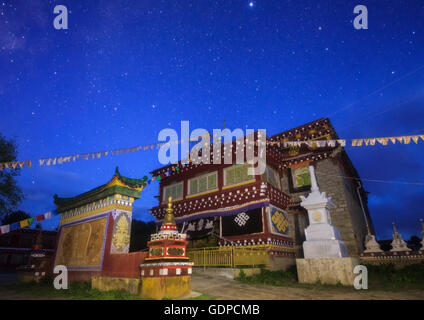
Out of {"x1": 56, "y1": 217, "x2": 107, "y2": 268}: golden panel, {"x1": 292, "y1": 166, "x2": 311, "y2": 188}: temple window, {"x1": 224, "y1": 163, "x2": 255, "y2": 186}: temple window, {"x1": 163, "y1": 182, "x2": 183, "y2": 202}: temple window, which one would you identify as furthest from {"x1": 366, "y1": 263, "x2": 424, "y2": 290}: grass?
{"x1": 163, "y1": 182, "x2": 183, "y2": 202}: temple window

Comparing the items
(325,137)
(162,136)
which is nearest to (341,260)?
(162,136)

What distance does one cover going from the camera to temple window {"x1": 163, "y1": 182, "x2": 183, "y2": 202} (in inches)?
738

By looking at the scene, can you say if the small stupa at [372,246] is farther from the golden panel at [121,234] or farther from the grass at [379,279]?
the golden panel at [121,234]

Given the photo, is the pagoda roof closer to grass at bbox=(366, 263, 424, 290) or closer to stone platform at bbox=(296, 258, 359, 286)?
stone platform at bbox=(296, 258, 359, 286)

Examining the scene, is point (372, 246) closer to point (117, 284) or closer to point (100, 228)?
point (117, 284)

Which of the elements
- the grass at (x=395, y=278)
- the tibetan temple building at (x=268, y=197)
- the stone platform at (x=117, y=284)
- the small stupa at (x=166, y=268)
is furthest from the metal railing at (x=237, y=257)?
the small stupa at (x=166, y=268)

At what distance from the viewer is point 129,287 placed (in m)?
6.43

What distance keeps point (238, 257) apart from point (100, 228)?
7721 mm

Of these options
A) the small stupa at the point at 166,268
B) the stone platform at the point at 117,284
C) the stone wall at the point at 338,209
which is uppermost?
the stone wall at the point at 338,209

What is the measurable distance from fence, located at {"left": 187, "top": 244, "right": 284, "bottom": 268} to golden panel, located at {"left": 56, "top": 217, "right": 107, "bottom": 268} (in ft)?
20.3

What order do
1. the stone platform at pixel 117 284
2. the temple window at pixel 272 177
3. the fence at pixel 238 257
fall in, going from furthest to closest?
1. the temple window at pixel 272 177
2. the fence at pixel 238 257
3. the stone platform at pixel 117 284

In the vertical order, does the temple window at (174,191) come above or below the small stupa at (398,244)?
above

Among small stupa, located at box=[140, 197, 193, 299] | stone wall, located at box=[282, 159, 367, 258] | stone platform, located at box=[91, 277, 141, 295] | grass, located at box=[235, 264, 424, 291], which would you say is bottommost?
grass, located at box=[235, 264, 424, 291]

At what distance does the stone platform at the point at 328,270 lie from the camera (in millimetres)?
8164
